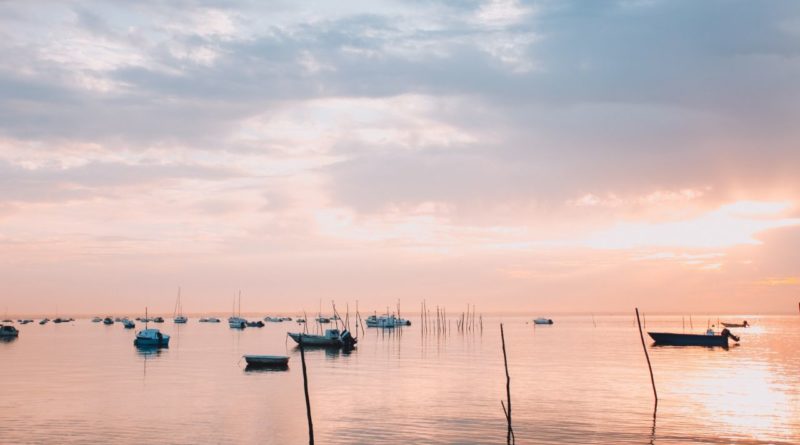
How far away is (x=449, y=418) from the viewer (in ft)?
138

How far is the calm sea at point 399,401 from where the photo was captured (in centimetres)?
3747

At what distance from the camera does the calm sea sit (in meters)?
37.5

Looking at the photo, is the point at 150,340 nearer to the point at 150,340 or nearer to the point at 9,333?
the point at 150,340

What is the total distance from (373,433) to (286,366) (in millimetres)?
38379

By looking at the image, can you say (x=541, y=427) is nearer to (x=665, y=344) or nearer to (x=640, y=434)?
(x=640, y=434)

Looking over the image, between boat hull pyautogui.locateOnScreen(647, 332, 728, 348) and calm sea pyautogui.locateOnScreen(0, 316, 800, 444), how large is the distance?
27.9 metres

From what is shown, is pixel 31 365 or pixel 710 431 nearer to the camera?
pixel 710 431

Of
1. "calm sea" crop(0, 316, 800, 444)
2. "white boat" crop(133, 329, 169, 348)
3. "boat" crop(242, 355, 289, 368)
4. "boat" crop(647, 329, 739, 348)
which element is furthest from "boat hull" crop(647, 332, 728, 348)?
"white boat" crop(133, 329, 169, 348)

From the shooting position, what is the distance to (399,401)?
161ft

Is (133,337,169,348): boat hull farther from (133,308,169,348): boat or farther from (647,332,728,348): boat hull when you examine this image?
(647,332,728,348): boat hull

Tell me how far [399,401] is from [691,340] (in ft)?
268

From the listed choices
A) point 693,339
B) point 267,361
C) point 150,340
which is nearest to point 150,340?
point 150,340

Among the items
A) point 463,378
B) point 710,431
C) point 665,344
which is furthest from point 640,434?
point 665,344

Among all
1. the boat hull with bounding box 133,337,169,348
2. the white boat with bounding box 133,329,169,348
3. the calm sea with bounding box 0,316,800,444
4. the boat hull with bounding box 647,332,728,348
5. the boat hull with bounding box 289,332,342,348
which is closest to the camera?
the calm sea with bounding box 0,316,800,444
